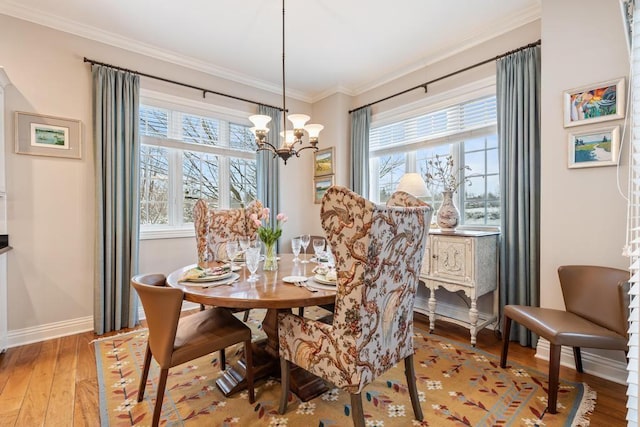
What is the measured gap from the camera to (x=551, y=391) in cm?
168

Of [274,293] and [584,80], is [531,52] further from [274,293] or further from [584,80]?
[274,293]

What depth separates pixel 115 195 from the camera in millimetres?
2875

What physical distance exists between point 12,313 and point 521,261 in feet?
13.9

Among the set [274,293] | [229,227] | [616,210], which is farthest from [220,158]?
[616,210]

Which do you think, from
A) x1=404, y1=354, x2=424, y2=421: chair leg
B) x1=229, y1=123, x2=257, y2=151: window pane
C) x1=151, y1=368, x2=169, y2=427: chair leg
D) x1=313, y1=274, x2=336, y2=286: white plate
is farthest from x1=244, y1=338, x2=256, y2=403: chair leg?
x1=229, y1=123, x2=257, y2=151: window pane

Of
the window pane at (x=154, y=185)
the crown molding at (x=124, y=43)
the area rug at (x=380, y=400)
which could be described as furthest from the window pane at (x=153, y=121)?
the area rug at (x=380, y=400)

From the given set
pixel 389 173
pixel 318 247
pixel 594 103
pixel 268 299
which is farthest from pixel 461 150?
pixel 268 299

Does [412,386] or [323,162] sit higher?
[323,162]

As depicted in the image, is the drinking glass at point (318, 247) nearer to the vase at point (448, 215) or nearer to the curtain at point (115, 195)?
the vase at point (448, 215)

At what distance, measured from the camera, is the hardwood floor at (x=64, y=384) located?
1655 mm

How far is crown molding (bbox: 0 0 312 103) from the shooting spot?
255 cm

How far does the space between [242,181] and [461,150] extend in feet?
8.50

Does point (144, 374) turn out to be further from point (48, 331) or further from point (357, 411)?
point (48, 331)

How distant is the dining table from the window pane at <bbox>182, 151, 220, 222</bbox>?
5.19ft
